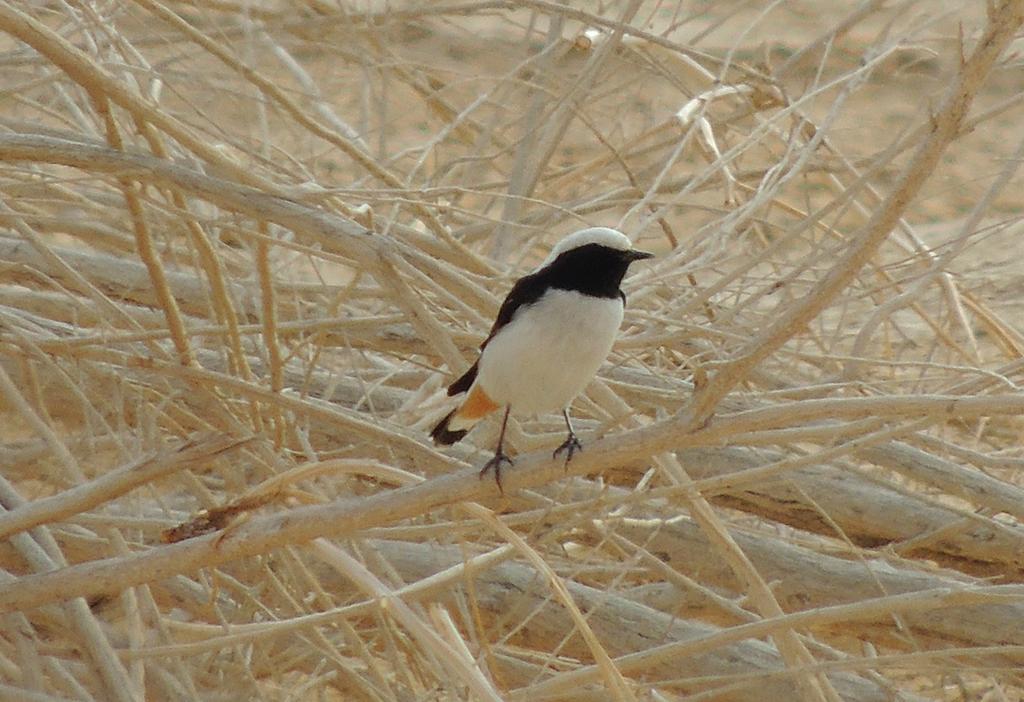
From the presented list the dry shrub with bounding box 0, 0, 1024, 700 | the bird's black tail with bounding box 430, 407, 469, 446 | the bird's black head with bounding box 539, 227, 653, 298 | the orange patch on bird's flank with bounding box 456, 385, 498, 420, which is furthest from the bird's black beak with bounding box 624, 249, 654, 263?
the bird's black tail with bounding box 430, 407, 469, 446

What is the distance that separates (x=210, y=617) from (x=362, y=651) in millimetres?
1085

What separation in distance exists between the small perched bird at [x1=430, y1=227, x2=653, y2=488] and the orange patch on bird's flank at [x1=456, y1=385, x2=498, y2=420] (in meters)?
0.04

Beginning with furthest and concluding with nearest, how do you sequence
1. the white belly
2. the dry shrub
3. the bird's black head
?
1. the bird's black head
2. the white belly
3. the dry shrub

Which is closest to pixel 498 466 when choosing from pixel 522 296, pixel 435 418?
pixel 522 296

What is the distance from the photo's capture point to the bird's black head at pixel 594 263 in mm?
3271

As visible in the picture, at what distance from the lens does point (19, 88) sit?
12.1 ft

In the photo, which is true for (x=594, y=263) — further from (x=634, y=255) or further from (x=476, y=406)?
(x=476, y=406)

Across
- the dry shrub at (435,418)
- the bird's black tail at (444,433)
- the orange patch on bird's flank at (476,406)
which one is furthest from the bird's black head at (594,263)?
the bird's black tail at (444,433)

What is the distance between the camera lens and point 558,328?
320cm

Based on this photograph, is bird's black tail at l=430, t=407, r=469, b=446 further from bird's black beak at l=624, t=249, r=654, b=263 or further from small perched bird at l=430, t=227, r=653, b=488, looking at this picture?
bird's black beak at l=624, t=249, r=654, b=263

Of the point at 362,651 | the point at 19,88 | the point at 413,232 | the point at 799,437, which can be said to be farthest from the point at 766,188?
the point at 19,88

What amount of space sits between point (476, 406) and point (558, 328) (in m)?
0.45

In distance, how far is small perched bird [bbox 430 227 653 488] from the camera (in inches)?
124

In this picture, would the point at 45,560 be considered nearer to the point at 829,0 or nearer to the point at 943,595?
the point at 943,595
